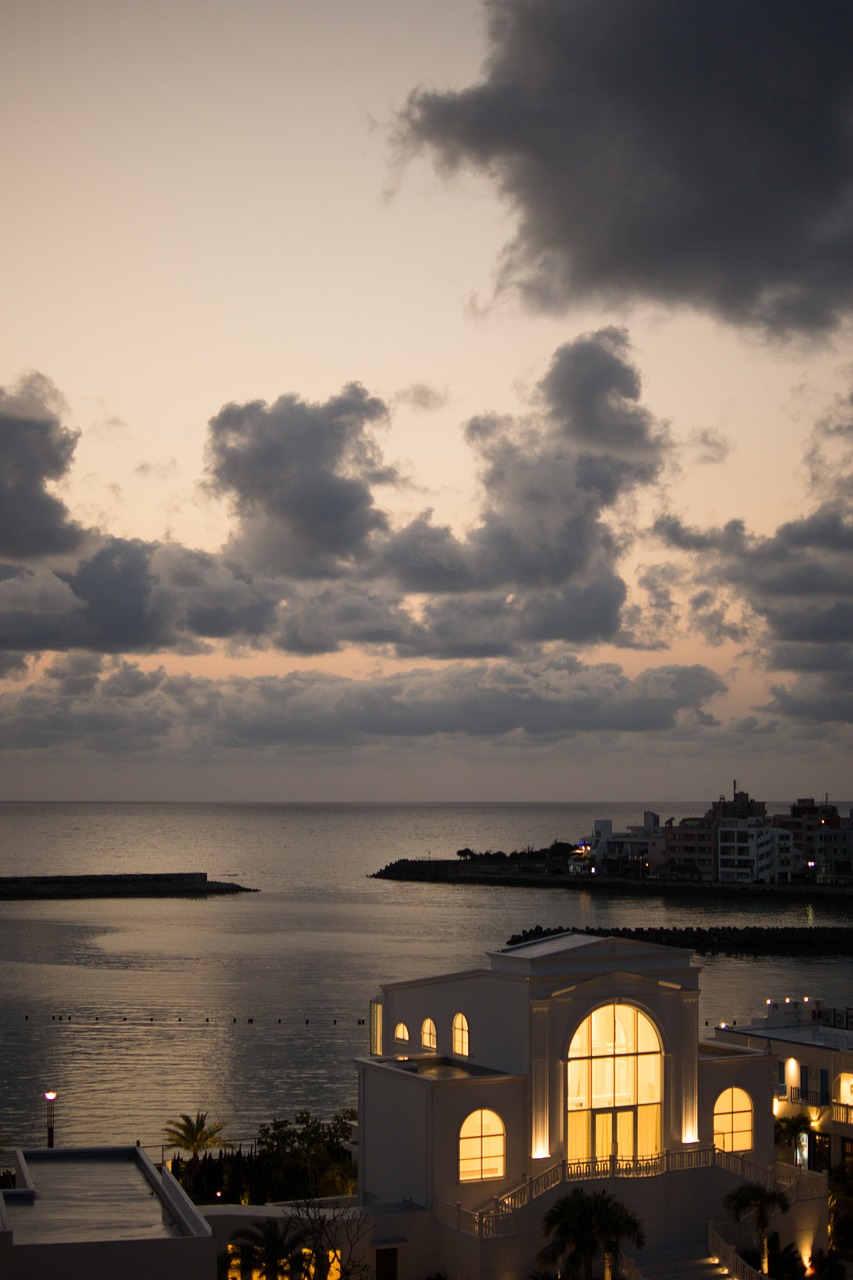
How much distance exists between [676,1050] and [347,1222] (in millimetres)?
7780

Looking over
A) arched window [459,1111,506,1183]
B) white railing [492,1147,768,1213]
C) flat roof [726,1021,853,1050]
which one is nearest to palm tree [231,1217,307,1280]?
arched window [459,1111,506,1183]

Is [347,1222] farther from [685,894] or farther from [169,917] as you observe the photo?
[685,894]

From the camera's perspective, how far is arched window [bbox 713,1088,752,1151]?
3012cm

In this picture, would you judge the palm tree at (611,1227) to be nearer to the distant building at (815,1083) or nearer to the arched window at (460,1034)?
the arched window at (460,1034)

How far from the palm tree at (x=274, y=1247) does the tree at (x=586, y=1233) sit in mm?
4532

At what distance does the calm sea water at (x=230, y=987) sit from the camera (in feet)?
177

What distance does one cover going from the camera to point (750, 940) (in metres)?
107

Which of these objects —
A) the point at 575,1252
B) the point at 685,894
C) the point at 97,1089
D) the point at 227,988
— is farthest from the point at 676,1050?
the point at 685,894

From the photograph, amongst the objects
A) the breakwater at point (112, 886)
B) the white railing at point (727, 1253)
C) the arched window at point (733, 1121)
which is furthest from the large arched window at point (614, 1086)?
the breakwater at point (112, 886)

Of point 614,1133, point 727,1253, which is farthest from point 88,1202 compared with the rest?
point 727,1253

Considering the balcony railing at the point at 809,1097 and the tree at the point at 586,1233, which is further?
the balcony railing at the point at 809,1097

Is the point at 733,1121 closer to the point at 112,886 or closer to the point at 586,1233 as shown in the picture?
the point at 586,1233

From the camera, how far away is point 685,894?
165000mm

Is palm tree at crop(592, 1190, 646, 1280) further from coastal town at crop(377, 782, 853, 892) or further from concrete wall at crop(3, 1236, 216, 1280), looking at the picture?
coastal town at crop(377, 782, 853, 892)
